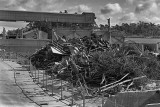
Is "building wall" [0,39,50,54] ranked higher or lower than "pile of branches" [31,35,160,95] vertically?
higher

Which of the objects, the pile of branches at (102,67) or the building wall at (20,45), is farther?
the building wall at (20,45)

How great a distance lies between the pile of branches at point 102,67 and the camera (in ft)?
59.5

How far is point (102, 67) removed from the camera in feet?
64.0

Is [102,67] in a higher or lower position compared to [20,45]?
lower

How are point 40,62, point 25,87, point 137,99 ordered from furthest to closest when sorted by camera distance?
point 40,62, point 25,87, point 137,99

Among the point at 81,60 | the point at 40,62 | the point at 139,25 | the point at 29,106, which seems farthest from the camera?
the point at 139,25

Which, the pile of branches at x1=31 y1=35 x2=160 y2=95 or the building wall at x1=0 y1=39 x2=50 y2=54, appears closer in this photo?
the pile of branches at x1=31 y1=35 x2=160 y2=95

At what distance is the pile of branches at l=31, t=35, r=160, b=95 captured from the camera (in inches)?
714

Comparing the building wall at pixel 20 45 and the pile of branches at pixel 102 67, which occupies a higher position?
the building wall at pixel 20 45

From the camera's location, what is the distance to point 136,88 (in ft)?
57.9

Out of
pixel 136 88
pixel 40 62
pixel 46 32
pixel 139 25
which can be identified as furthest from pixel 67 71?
pixel 139 25

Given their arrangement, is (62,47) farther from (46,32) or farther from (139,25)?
(139,25)

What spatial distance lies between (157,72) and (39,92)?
10.2 metres

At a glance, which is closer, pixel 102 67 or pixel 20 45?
pixel 102 67
